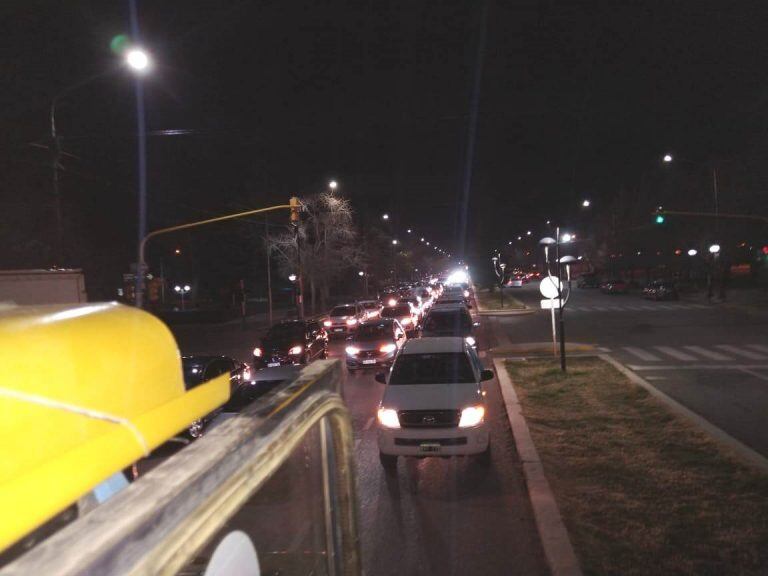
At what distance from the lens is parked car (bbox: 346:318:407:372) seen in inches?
727

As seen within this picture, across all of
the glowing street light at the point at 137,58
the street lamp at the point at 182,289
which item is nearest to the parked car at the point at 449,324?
the glowing street light at the point at 137,58

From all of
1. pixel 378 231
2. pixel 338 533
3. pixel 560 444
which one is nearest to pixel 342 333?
pixel 560 444

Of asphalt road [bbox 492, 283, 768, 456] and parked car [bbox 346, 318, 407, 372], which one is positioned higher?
parked car [bbox 346, 318, 407, 372]

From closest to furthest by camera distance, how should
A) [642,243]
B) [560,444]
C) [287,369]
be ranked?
1. [560,444]
2. [287,369]
3. [642,243]

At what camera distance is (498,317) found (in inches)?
1567

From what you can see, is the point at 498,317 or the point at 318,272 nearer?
the point at 498,317

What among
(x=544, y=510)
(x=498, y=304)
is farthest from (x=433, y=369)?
(x=498, y=304)

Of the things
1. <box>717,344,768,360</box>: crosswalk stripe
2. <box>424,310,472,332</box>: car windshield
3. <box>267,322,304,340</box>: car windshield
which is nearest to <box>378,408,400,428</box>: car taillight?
<box>267,322,304,340</box>: car windshield

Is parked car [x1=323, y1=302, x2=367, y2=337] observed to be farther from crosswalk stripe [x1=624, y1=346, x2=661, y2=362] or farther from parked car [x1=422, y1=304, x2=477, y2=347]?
crosswalk stripe [x1=624, y1=346, x2=661, y2=362]

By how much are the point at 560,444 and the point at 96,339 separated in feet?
29.3

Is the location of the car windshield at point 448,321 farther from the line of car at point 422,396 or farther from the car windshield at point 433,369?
the car windshield at point 433,369

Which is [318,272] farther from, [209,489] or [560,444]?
[209,489]

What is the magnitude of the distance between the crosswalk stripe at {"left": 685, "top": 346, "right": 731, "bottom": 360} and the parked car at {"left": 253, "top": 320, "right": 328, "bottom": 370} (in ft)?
40.1

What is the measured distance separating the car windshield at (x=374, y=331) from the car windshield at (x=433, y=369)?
8.53 metres
